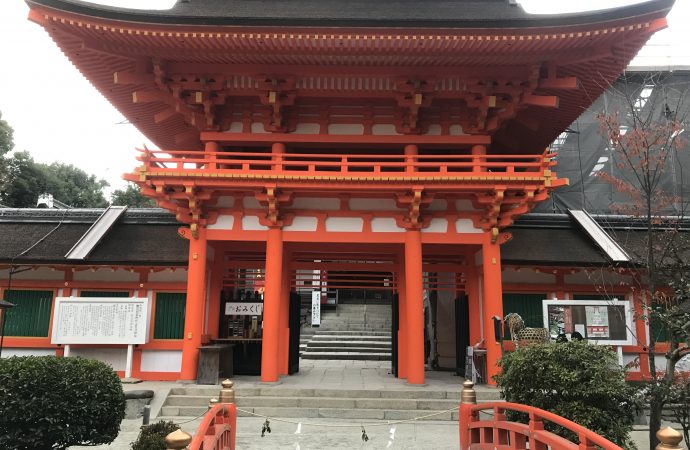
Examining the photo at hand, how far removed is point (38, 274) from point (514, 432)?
13809 millimetres

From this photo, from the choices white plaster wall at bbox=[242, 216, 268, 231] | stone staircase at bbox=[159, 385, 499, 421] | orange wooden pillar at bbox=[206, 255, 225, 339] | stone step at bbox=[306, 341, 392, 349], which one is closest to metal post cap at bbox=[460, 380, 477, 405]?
stone staircase at bbox=[159, 385, 499, 421]

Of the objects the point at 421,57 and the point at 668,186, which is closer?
the point at 421,57

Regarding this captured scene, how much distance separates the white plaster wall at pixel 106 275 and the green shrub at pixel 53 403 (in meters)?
7.70

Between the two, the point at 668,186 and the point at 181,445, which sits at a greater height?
the point at 668,186

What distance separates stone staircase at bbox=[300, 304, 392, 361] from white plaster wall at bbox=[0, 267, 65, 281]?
11179mm

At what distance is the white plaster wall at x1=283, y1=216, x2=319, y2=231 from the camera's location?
13570 millimetres

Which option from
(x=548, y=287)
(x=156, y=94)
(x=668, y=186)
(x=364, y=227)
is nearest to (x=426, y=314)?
(x=548, y=287)

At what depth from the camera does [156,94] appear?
13.6 metres

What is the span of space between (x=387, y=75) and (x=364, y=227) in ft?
13.3

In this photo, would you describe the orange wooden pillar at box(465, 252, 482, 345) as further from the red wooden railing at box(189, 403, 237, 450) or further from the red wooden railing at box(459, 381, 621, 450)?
the red wooden railing at box(189, 403, 237, 450)

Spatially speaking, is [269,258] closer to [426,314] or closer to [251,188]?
[251,188]

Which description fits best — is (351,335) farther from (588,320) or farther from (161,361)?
(588,320)

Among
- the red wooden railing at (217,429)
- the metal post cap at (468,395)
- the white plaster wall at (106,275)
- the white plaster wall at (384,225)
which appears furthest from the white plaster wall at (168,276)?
the metal post cap at (468,395)

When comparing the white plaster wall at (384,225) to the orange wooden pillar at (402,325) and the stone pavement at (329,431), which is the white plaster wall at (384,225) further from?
the stone pavement at (329,431)
